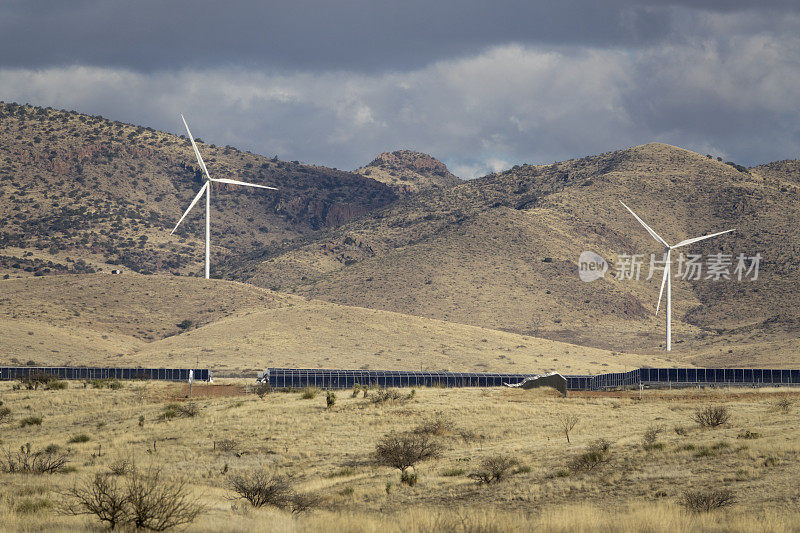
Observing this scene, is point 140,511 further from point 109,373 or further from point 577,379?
point 109,373

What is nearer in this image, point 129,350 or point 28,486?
point 28,486

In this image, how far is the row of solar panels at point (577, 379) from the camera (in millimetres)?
79188

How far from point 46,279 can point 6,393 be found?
3204 inches

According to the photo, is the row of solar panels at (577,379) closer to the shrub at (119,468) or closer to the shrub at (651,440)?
the shrub at (651,440)

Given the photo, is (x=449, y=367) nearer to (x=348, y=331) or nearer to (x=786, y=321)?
(x=348, y=331)

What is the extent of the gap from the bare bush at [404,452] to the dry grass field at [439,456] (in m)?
0.58

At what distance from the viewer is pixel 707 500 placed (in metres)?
25.1

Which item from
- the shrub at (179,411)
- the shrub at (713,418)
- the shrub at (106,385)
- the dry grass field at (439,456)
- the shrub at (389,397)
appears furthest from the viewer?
the shrub at (106,385)

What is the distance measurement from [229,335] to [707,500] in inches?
3939

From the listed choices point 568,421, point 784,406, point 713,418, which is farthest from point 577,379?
point 713,418

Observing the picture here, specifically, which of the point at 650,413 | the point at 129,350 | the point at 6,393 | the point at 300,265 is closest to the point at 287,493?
the point at 650,413

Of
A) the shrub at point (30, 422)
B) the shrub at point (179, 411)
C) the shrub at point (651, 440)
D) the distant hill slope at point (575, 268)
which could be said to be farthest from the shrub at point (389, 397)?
the distant hill slope at point (575, 268)

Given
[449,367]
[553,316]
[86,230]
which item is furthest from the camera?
[86,230]

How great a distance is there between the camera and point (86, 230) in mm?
191625
